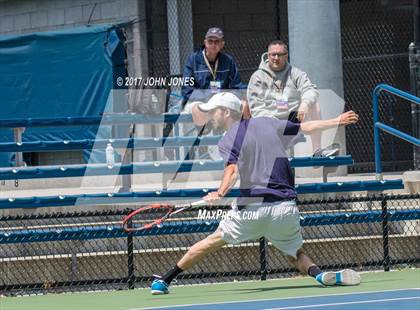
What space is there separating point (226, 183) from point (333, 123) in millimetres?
1114

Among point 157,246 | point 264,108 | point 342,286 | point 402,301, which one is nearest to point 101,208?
point 157,246

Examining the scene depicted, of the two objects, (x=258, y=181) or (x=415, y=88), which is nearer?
(x=258, y=181)

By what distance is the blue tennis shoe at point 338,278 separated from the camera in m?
12.5

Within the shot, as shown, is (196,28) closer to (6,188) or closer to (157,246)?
(6,188)

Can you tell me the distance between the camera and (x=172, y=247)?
15.1 metres

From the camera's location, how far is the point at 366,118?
2422 centimetres

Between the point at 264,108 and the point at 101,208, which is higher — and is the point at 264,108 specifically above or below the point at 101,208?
above

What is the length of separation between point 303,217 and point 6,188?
644cm

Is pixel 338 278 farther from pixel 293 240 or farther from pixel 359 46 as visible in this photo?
pixel 359 46

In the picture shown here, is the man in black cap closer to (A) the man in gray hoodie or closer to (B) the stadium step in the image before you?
(A) the man in gray hoodie

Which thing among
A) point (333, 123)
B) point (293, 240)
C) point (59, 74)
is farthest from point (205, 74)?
point (59, 74)

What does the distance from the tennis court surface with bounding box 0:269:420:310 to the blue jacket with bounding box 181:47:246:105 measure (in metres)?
3.03

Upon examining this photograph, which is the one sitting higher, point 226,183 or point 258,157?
point 258,157

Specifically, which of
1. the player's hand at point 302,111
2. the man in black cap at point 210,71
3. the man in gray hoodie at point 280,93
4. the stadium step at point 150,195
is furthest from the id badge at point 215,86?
the stadium step at point 150,195
